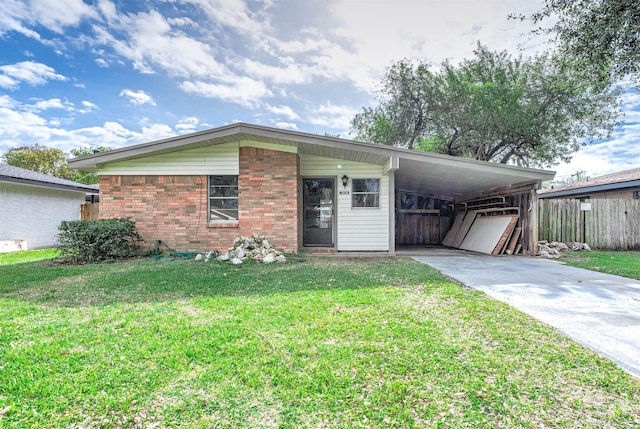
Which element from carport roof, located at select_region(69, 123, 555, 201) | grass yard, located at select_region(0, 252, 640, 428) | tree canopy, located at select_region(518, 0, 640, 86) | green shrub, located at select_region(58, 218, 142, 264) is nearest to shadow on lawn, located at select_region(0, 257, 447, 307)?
grass yard, located at select_region(0, 252, 640, 428)

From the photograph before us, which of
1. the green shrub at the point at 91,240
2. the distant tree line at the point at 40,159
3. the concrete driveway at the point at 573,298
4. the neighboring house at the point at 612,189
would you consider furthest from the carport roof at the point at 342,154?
the distant tree line at the point at 40,159

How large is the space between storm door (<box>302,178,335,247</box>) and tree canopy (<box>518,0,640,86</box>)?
6.26 metres

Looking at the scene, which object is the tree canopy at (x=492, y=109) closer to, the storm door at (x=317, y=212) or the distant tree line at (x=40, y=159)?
the storm door at (x=317, y=212)

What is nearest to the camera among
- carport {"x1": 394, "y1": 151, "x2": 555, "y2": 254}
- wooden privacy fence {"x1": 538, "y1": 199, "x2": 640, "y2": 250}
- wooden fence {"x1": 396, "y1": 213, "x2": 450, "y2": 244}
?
carport {"x1": 394, "y1": 151, "x2": 555, "y2": 254}

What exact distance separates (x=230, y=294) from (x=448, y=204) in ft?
39.0

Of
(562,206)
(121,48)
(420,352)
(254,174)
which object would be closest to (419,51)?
(562,206)

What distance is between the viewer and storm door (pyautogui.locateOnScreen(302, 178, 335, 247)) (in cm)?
906

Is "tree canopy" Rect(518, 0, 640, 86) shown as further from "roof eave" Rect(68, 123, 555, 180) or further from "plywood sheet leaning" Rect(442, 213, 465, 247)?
"plywood sheet leaning" Rect(442, 213, 465, 247)

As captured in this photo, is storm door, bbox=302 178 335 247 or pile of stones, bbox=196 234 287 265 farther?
storm door, bbox=302 178 335 247

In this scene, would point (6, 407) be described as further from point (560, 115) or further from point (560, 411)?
point (560, 115)

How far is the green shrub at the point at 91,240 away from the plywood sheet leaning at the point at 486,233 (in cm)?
1016

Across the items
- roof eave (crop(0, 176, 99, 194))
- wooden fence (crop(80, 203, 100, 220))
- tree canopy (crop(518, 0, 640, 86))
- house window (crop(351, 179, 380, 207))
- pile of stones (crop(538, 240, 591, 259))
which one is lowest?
pile of stones (crop(538, 240, 591, 259))

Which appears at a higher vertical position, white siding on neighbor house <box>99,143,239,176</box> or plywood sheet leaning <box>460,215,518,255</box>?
white siding on neighbor house <box>99,143,239,176</box>

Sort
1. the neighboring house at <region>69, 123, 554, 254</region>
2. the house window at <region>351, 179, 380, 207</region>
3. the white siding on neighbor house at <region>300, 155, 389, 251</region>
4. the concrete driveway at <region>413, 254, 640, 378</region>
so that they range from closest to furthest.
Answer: the concrete driveway at <region>413, 254, 640, 378</region>
the neighboring house at <region>69, 123, 554, 254</region>
the white siding on neighbor house at <region>300, 155, 389, 251</region>
the house window at <region>351, 179, 380, 207</region>
